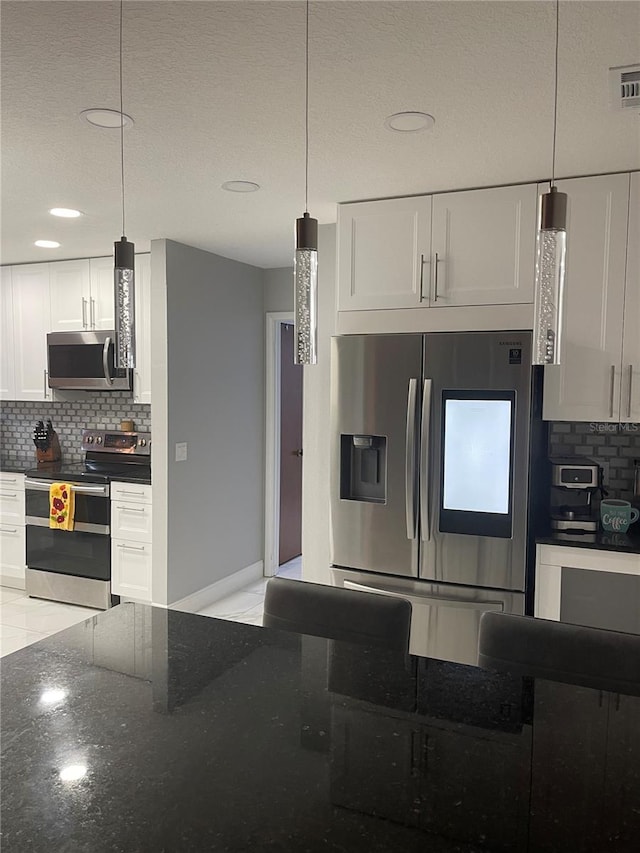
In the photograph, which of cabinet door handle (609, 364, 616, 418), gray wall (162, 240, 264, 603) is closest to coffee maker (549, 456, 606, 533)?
cabinet door handle (609, 364, 616, 418)

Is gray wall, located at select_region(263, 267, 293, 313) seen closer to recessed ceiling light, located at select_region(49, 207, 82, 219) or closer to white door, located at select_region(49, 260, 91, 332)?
white door, located at select_region(49, 260, 91, 332)

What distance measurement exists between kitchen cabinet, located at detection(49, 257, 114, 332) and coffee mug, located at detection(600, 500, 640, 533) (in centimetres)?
349

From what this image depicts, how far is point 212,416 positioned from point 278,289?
3.88ft

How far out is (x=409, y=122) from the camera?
2.24 m

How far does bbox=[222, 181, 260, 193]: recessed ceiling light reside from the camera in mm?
2932

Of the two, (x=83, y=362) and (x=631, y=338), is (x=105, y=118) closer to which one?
(x=631, y=338)

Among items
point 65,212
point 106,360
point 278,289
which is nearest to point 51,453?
point 106,360

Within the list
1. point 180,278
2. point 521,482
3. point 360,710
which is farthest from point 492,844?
point 180,278

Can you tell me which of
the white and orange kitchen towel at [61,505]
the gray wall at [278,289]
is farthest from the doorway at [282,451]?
the white and orange kitchen towel at [61,505]

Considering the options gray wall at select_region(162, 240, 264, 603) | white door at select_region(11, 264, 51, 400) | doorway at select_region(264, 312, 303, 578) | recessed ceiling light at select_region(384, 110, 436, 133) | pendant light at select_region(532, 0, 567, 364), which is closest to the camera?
pendant light at select_region(532, 0, 567, 364)

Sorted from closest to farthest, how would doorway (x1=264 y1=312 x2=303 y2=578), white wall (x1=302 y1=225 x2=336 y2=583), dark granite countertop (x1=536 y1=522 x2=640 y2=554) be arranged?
1. dark granite countertop (x1=536 y1=522 x2=640 y2=554)
2. white wall (x1=302 y1=225 x2=336 y2=583)
3. doorway (x1=264 y1=312 x2=303 y2=578)

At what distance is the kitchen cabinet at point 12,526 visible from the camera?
4926mm

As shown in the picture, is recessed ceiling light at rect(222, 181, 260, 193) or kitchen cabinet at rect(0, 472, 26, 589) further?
kitchen cabinet at rect(0, 472, 26, 589)

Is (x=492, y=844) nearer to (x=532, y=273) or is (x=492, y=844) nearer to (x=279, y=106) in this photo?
(x=279, y=106)
